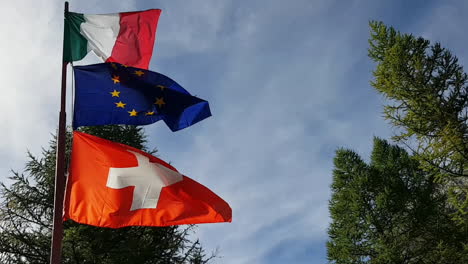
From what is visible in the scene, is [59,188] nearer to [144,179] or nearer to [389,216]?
[144,179]

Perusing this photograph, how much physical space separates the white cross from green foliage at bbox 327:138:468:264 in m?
14.6

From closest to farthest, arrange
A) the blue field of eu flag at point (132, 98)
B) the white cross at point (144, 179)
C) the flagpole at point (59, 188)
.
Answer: the flagpole at point (59, 188), the white cross at point (144, 179), the blue field of eu flag at point (132, 98)

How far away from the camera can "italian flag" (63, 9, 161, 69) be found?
310 inches

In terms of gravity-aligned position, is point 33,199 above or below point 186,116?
above

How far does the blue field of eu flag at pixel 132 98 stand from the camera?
7.52 meters

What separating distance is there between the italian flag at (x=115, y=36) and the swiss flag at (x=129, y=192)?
5.28 feet

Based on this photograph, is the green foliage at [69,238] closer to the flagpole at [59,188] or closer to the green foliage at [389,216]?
the flagpole at [59,188]

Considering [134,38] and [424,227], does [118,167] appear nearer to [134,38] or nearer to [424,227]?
[134,38]

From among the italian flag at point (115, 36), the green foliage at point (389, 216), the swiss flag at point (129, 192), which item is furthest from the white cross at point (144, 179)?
the green foliage at point (389, 216)

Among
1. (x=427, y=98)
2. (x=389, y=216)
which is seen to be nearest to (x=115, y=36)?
(x=427, y=98)

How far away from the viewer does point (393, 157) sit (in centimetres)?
2400

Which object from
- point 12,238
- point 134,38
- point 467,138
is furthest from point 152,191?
point 467,138

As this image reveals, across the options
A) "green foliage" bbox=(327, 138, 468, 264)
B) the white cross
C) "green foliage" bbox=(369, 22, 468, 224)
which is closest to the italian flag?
the white cross

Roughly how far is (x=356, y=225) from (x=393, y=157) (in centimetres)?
467
